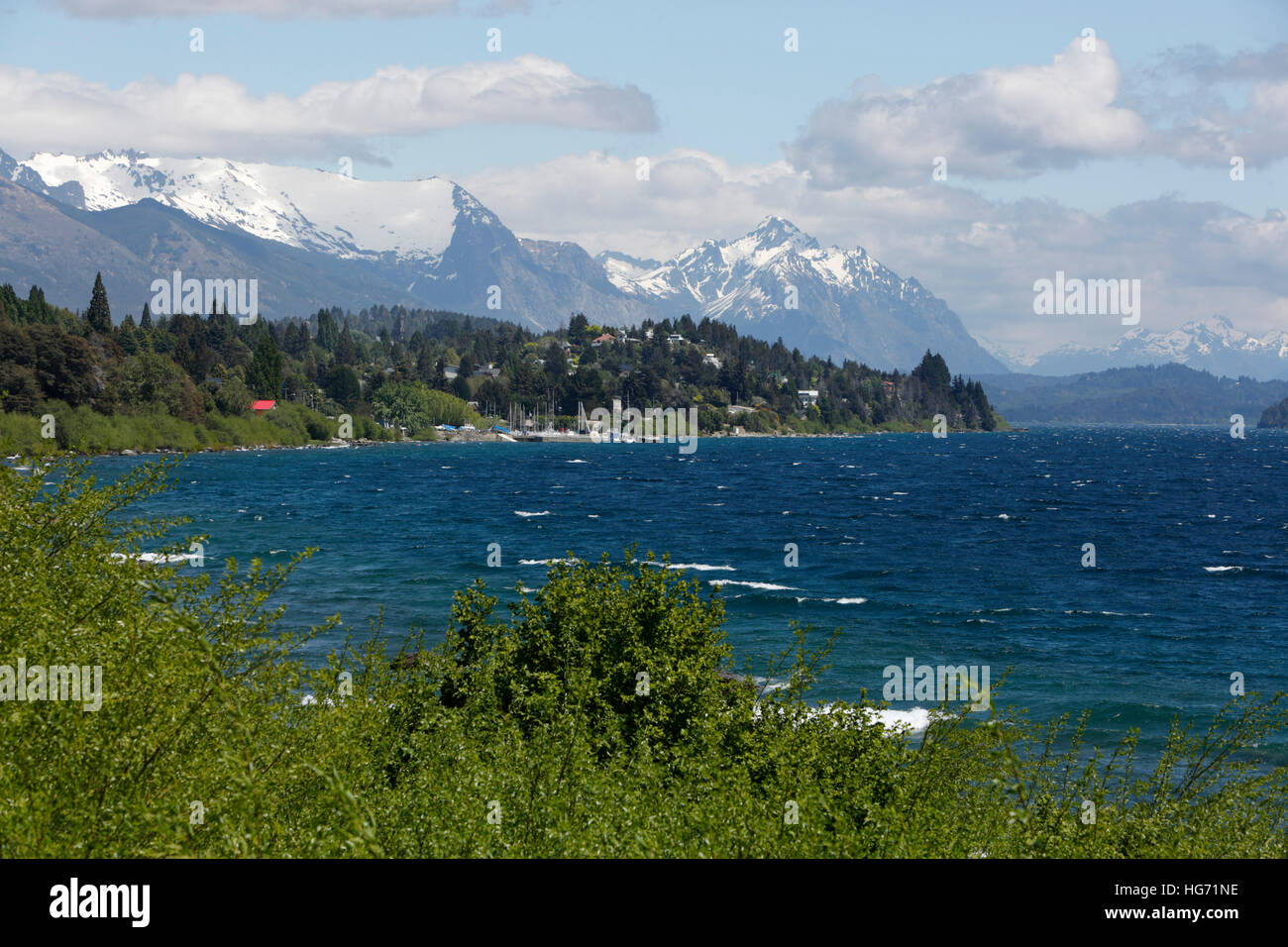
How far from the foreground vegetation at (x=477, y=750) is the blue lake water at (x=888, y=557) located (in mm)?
13377

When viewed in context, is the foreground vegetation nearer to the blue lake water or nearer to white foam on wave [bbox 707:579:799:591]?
the blue lake water

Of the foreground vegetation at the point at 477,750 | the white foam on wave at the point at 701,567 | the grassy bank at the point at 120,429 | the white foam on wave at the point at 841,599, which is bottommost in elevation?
the white foam on wave at the point at 841,599

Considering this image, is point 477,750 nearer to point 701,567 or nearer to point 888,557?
point 701,567

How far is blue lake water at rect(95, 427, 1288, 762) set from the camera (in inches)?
1619

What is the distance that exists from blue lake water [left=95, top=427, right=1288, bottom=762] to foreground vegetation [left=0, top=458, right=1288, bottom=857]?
13377mm

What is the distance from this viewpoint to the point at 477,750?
1708 centimetres

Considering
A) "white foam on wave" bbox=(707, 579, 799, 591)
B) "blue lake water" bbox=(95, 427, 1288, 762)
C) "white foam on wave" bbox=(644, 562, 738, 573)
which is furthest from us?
"white foam on wave" bbox=(644, 562, 738, 573)

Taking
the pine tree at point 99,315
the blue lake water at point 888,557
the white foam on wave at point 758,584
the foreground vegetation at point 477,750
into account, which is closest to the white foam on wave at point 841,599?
the blue lake water at point 888,557

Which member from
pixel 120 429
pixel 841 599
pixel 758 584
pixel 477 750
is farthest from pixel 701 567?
pixel 120 429

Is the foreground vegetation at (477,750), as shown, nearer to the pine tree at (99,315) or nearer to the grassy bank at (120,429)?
the grassy bank at (120,429)

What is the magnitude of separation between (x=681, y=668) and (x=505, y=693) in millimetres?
4564

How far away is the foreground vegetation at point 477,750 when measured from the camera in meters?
10.8

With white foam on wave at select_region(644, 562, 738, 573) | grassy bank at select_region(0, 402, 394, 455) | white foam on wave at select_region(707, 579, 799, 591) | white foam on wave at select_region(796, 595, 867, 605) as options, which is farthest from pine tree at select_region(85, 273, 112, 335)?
white foam on wave at select_region(796, 595, 867, 605)
